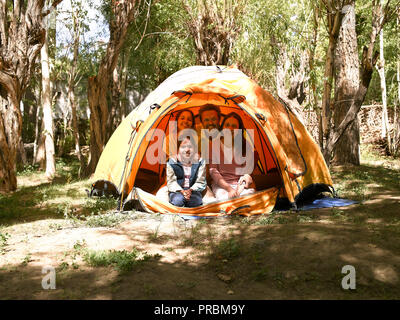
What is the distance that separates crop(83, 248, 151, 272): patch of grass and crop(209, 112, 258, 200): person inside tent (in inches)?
97.0

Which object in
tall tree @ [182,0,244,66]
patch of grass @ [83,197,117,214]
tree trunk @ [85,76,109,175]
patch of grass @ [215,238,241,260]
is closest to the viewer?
patch of grass @ [215,238,241,260]

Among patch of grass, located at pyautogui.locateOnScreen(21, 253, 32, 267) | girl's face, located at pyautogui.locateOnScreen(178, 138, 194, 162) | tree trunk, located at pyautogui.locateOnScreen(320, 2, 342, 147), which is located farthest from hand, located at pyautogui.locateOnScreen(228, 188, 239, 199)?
patch of grass, located at pyautogui.locateOnScreen(21, 253, 32, 267)

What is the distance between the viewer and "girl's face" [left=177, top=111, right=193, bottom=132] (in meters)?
6.36

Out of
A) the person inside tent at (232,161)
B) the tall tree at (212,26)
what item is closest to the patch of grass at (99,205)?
the person inside tent at (232,161)

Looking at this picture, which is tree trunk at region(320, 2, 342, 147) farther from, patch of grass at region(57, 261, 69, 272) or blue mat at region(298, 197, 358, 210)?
patch of grass at region(57, 261, 69, 272)

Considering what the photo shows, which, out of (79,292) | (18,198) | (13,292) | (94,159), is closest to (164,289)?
→ (79,292)

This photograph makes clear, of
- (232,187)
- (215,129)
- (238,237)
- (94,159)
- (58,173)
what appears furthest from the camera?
(58,173)

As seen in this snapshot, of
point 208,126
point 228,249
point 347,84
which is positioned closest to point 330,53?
point 208,126

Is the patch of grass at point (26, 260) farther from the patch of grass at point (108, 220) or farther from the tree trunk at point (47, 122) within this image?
the tree trunk at point (47, 122)

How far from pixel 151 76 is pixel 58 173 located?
712 cm

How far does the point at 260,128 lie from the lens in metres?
5.22

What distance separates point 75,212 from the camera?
17.1ft
